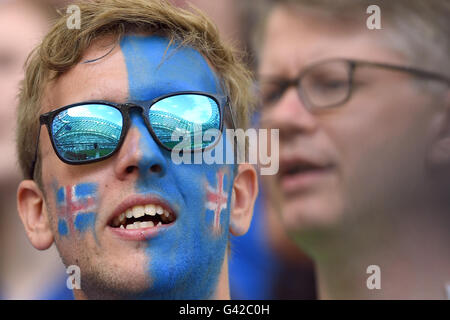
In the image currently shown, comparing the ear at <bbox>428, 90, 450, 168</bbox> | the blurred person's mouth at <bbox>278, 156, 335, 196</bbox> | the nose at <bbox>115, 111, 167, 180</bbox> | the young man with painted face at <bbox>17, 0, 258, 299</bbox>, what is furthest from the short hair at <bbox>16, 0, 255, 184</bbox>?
the ear at <bbox>428, 90, 450, 168</bbox>

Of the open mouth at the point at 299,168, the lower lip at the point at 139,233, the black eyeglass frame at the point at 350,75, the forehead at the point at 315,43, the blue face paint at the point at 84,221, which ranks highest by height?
the forehead at the point at 315,43

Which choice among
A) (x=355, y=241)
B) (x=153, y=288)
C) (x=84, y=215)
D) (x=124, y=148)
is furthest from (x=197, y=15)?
(x=355, y=241)

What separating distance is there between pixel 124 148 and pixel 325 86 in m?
1.14

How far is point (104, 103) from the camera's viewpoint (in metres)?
2.09

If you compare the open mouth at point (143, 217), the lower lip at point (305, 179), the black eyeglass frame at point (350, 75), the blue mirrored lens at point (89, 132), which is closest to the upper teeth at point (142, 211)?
the open mouth at point (143, 217)

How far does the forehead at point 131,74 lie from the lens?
2132 millimetres

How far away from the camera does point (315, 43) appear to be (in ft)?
9.51

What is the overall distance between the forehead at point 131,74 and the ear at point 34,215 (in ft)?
1.13

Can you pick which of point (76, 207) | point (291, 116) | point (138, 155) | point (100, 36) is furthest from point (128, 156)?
point (291, 116)

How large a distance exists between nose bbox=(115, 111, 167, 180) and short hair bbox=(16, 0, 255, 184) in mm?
369

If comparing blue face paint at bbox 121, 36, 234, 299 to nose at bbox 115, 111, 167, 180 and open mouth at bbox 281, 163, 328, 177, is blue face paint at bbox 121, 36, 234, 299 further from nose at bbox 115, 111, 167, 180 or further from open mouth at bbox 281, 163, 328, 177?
open mouth at bbox 281, 163, 328, 177

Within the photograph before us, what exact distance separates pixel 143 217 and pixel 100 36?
68 cm

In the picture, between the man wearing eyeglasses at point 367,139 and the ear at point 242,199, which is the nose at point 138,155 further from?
the man wearing eyeglasses at point 367,139

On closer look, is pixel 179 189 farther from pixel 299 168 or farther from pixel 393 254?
pixel 393 254
